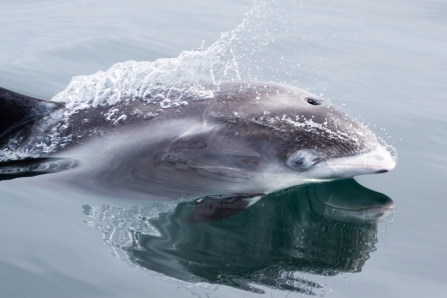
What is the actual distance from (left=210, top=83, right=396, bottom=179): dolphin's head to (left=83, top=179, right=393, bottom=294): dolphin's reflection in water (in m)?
0.33

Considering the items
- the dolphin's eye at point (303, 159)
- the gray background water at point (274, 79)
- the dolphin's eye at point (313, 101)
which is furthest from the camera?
the dolphin's eye at point (313, 101)

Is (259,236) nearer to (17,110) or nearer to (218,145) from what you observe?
(218,145)

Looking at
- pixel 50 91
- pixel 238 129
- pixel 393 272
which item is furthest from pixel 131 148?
pixel 50 91

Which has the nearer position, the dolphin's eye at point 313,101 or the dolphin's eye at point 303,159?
the dolphin's eye at point 303,159

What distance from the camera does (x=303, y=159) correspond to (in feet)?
19.8

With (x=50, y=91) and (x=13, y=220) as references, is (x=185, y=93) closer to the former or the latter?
(x=13, y=220)

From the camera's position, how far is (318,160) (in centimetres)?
607

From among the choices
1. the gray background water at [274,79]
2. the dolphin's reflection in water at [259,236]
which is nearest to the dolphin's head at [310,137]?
the dolphin's reflection in water at [259,236]

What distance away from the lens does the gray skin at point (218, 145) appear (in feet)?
20.0

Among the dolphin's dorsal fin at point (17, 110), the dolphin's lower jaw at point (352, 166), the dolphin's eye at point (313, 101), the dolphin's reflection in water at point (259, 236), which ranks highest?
the dolphin's eye at point (313, 101)

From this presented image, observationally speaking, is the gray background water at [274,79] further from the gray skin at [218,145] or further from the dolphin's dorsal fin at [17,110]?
the dolphin's dorsal fin at [17,110]

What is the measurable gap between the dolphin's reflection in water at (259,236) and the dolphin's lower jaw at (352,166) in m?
0.24

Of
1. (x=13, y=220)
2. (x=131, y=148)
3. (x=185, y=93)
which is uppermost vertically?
(x=185, y=93)

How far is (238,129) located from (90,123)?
153 centimetres
